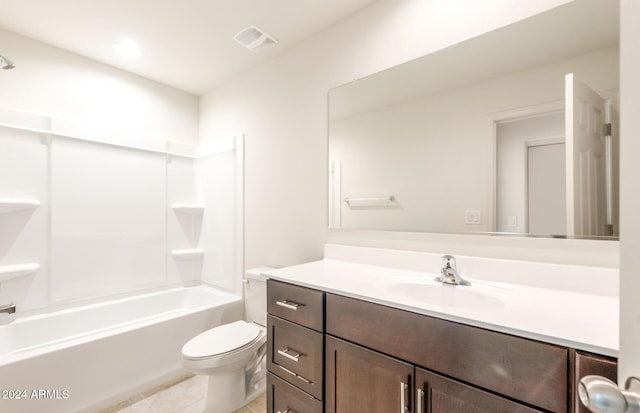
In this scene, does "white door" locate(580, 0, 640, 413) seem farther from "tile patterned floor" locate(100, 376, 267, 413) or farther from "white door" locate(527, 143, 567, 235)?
"tile patterned floor" locate(100, 376, 267, 413)

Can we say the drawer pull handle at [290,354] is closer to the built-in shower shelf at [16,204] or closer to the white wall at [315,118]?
the white wall at [315,118]

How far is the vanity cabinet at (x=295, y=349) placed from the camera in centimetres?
123

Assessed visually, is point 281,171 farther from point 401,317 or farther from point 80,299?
point 80,299

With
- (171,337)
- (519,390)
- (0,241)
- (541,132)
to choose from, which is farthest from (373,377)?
(0,241)

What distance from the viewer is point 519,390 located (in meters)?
0.76

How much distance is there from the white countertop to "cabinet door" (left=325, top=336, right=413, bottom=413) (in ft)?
0.69

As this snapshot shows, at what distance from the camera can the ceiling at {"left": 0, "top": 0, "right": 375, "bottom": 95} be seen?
1.71 meters

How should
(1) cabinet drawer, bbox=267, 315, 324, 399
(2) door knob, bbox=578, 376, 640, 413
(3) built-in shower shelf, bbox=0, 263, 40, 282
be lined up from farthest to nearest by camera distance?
(3) built-in shower shelf, bbox=0, 263, 40, 282, (1) cabinet drawer, bbox=267, 315, 324, 399, (2) door knob, bbox=578, 376, 640, 413

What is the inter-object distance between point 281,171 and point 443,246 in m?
1.27

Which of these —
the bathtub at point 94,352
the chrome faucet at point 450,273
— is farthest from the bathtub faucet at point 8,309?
the chrome faucet at point 450,273

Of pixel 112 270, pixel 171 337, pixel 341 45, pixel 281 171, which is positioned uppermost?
pixel 341 45

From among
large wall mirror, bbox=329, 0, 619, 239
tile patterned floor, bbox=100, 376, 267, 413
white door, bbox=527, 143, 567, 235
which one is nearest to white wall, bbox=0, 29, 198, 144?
large wall mirror, bbox=329, 0, 619, 239

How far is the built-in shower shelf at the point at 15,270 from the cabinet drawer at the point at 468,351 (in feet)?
7.39

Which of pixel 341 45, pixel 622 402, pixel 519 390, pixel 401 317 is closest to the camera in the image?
pixel 622 402
